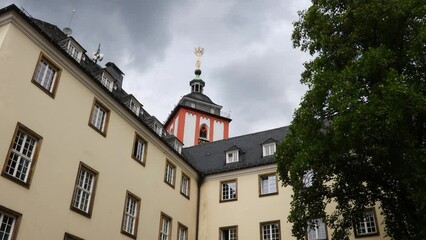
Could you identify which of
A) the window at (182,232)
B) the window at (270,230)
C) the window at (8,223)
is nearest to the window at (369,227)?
the window at (270,230)

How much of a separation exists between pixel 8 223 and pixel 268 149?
649 inches

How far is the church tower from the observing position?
46.7 m

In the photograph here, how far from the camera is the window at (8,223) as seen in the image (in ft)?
42.4

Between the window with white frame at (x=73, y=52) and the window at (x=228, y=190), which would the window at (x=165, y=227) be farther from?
the window with white frame at (x=73, y=52)

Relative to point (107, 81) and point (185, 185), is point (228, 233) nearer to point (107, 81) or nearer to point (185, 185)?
point (185, 185)


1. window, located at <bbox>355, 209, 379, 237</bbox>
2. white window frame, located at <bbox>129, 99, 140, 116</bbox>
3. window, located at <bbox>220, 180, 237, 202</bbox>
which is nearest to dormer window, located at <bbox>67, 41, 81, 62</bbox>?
white window frame, located at <bbox>129, 99, 140, 116</bbox>

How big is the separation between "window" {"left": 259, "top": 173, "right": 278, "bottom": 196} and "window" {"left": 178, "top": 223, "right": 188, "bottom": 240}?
4.75 meters

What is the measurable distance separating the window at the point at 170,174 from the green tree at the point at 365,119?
8.77m

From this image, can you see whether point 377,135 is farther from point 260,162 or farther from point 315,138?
point 260,162

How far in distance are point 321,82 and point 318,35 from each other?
273 centimetres

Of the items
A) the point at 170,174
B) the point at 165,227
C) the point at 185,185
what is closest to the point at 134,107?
the point at 170,174

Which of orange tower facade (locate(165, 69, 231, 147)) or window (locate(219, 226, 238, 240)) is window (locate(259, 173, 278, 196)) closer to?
window (locate(219, 226, 238, 240))

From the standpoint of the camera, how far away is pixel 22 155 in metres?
14.3

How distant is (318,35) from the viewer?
54.8 feet
